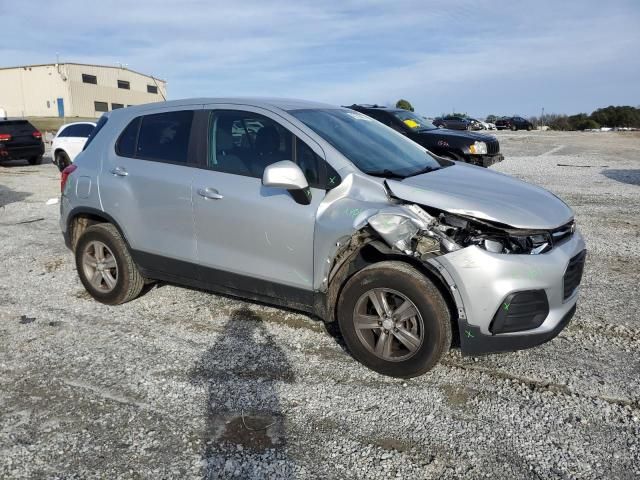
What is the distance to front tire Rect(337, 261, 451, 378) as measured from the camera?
333cm

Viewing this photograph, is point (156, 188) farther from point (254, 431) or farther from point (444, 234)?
point (444, 234)

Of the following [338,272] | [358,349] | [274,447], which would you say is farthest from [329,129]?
[274,447]

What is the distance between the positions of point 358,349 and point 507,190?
61.6 inches

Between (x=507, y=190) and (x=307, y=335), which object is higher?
(x=507, y=190)

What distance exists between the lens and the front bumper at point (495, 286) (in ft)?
10.4

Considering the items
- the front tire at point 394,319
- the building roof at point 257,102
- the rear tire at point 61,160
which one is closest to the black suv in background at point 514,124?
the rear tire at point 61,160

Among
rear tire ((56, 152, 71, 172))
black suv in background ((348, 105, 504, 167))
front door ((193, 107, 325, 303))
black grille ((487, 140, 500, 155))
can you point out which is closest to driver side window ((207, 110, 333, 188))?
front door ((193, 107, 325, 303))

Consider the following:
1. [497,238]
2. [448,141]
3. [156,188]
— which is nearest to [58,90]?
[448,141]

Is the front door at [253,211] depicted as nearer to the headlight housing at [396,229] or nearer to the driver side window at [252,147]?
the driver side window at [252,147]

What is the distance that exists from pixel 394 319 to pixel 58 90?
76106 mm

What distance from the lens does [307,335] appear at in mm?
4289

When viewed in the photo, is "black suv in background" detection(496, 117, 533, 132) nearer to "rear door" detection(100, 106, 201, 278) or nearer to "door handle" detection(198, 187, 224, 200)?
"rear door" detection(100, 106, 201, 278)

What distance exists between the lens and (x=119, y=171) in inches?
184

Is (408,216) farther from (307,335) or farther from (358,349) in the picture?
(307,335)
